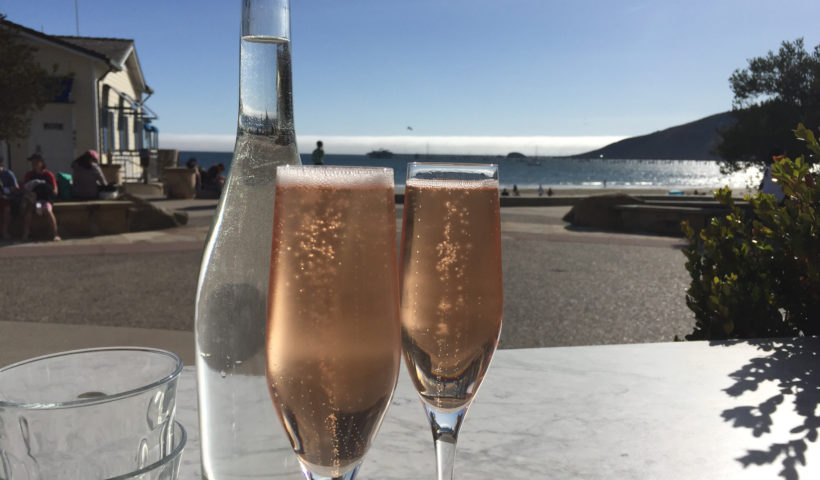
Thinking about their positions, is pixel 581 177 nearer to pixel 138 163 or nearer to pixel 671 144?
pixel 671 144

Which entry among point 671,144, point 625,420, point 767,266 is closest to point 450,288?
point 625,420

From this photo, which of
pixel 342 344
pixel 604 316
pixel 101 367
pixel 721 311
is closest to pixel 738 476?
pixel 342 344

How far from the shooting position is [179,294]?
23.4ft

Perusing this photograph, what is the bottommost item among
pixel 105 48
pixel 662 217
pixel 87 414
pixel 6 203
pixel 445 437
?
pixel 662 217

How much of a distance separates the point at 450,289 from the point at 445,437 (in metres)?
0.20

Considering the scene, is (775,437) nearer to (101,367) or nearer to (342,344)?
(342,344)

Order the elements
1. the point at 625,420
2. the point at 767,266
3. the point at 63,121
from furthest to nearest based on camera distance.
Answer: the point at 63,121 → the point at 767,266 → the point at 625,420

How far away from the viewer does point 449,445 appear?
82 cm

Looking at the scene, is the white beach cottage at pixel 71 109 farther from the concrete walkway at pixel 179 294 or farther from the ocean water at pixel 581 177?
the concrete walkway at pixel 179 294

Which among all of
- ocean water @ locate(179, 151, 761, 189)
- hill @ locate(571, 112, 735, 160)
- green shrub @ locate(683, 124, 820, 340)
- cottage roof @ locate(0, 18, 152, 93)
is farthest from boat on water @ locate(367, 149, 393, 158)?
green shrub @ locate(683, 124, 820, 340)

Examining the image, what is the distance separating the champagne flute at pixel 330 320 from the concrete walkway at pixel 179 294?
266cm

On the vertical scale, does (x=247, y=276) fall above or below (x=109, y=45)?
below

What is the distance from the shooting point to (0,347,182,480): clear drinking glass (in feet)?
2.06

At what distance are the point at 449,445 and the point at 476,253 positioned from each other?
0.27 m
